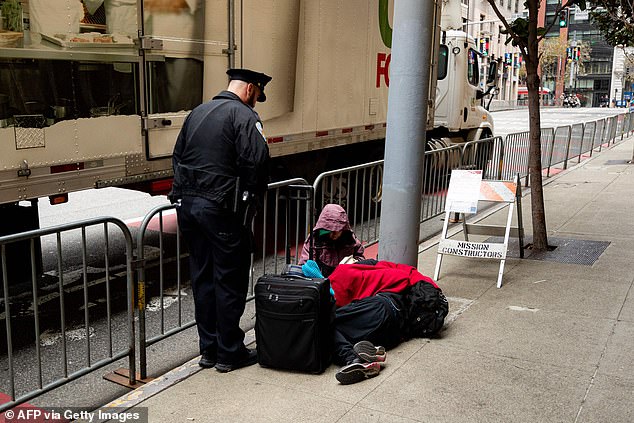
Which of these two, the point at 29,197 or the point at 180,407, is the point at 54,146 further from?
the point at 180,407

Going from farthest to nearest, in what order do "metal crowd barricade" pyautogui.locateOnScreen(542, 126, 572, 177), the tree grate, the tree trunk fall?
"metal crowd barricade" pyautogui.locateOnScreen(542, 126, 572, 177), the tree trunk, the tree grate

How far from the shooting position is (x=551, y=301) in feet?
19.3

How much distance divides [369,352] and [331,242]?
1.49 meters

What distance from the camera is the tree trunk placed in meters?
7.67

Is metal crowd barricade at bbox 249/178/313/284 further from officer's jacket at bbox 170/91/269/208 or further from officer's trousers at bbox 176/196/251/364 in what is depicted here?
officer's jacket at bbox 170/91/269/208

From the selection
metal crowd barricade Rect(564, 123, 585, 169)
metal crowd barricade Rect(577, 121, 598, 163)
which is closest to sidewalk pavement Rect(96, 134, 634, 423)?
metal crowd barricade Rect(564, 123, 585, 169)

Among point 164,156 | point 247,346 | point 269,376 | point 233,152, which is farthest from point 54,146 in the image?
point 269,376

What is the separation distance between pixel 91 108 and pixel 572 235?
6254mm

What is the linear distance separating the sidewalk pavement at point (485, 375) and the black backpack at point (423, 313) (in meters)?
0.08

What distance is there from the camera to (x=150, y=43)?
580 cm

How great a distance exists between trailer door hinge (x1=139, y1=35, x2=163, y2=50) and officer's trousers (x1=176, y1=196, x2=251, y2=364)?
2074 millimetres

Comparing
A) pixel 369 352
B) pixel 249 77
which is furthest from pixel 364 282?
pixel 249 77

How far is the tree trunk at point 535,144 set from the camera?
7668mm

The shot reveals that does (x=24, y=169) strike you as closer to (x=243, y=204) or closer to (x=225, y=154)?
(x=225, y=154)
